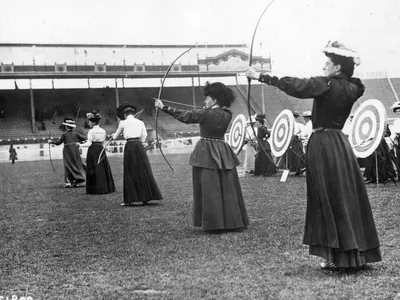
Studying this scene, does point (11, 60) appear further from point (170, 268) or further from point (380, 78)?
point (170, 268)

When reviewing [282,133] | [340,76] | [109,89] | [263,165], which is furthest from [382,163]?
[109,89]

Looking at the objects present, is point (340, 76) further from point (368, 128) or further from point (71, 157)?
point (71, 157)

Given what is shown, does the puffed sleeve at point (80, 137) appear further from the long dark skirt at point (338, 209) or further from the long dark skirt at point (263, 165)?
the long dark skirt at point (338, 209)

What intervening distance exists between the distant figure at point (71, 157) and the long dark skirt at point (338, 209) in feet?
33.8

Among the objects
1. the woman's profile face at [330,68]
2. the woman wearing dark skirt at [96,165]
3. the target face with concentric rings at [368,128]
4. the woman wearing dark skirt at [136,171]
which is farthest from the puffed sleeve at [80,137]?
the woman's profile face at [330,68]

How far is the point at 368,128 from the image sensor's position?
9188 mm

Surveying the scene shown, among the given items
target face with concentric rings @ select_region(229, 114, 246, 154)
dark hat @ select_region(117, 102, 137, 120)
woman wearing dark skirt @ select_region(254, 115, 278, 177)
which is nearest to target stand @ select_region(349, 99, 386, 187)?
target face with concentric rings @ select_region(229, 114, 246, 154)

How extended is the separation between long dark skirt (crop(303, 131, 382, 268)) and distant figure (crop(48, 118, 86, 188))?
406 inches

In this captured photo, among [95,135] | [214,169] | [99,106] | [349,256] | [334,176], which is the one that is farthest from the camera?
[99,106]

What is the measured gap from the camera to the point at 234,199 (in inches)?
258

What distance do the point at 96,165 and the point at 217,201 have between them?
229 inches

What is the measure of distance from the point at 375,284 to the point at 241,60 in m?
40.4

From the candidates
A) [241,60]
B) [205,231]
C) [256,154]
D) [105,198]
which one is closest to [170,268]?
[205,231]

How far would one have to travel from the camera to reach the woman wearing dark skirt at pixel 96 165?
462 inches
